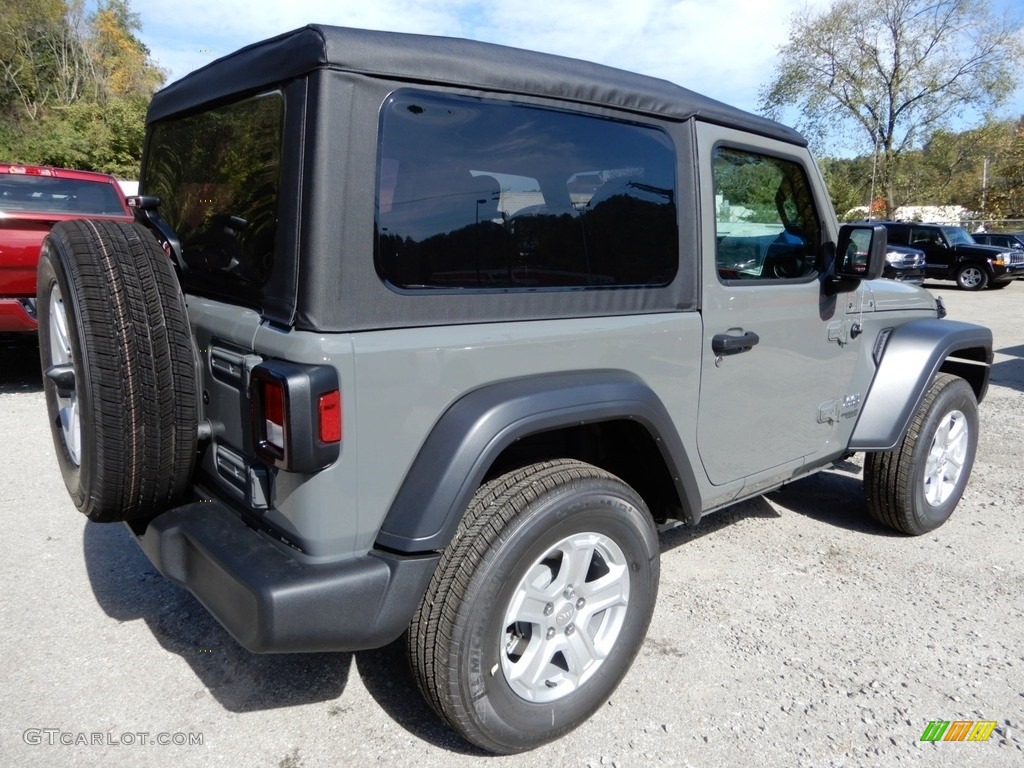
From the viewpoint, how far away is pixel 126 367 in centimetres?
201

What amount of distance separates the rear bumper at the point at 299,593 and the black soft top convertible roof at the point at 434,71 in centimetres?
122

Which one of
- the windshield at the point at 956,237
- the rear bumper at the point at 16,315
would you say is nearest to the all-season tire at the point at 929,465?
the rear bumper at the point at 16,315

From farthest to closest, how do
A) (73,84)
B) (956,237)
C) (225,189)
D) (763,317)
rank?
(73,84) < (956,237) < (763,317) < (225,189)

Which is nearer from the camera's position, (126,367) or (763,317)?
(126,367)

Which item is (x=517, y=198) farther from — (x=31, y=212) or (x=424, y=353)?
(x=31, y=212)

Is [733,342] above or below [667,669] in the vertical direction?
above

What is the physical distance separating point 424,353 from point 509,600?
2.41 feet

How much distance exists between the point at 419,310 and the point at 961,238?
21.4m

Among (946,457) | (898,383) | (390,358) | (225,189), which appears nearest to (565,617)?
(390,358)

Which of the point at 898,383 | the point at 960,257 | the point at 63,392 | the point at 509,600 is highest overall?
the point at 960,257

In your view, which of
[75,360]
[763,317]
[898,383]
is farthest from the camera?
[898,383]

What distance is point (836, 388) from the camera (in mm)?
3387

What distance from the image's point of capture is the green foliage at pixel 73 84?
78.5 ft

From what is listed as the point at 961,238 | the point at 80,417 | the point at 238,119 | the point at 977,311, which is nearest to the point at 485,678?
the point at 80,417
